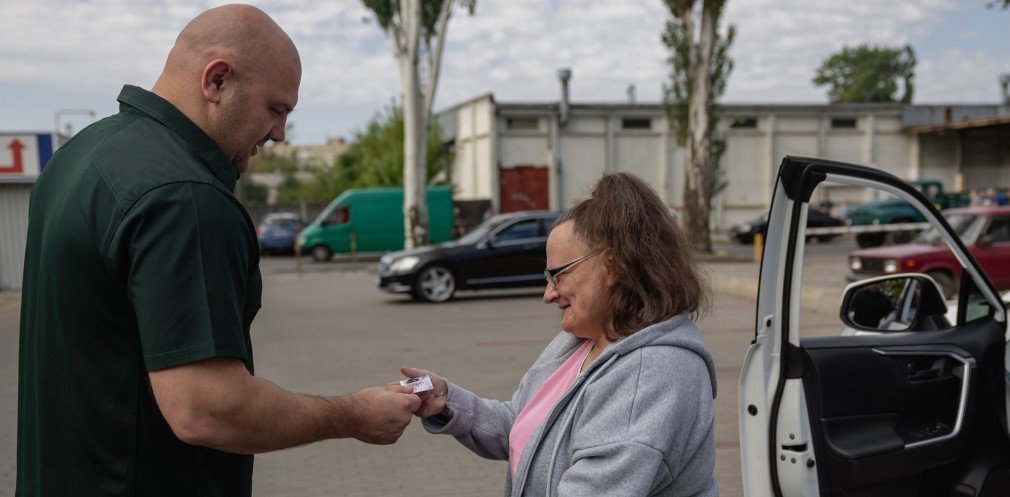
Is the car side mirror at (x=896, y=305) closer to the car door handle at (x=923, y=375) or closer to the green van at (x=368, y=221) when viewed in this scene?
the car door handle at (x=923, y=375)

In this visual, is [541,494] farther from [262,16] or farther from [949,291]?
[949,291]

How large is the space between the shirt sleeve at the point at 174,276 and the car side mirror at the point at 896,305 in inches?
111

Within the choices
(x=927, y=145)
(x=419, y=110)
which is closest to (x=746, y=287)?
(x=419, y=110)

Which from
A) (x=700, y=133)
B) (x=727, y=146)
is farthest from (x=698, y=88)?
(x=727, y=146)

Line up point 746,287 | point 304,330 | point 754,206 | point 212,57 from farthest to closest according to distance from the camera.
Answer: point 754,206 → point 746,287 → point 304,330 → point 212,57

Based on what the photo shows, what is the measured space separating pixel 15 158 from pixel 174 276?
21824mm

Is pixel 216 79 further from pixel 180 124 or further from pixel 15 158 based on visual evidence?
pixel 15 158

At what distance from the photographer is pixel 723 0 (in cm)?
2050

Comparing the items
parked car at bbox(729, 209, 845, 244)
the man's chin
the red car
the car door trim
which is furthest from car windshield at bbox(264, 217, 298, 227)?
the man's chin

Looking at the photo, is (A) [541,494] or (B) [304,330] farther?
(B) [304,330]

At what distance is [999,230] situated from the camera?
12750 millimetres

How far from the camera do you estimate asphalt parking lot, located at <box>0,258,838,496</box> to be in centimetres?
539

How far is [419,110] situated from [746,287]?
392 inches

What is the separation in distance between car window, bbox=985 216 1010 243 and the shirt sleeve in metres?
13.4
